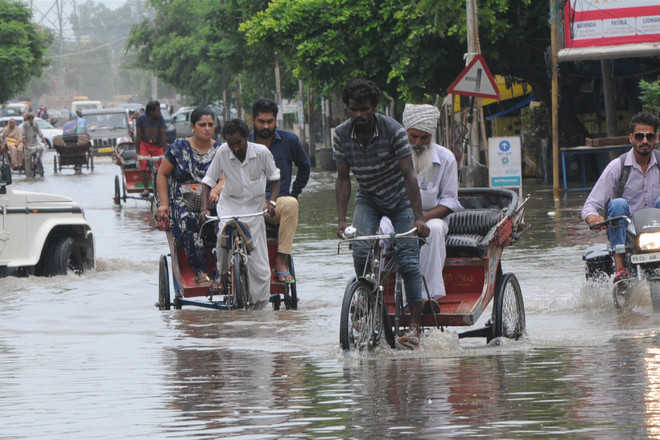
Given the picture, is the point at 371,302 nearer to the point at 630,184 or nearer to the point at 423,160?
the point at 423,160

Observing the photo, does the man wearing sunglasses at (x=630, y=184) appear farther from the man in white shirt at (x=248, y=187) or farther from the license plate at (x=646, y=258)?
the man in white shirt at (x=248, y=187)

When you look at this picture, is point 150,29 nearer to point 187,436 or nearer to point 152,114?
point 152,114

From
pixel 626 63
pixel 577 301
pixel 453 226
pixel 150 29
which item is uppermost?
pixel 150 29

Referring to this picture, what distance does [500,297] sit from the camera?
8.76 meters

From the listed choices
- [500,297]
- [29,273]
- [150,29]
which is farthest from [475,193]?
[150,29]

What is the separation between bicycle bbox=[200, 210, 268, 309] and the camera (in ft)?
35.8

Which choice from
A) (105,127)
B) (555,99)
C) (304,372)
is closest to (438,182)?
(304,372)

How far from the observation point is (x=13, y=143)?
40.7 meters

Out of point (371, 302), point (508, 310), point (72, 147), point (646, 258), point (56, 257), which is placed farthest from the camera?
point (72, 147)

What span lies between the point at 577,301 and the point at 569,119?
73.4 feet

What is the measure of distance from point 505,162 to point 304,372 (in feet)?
44.2

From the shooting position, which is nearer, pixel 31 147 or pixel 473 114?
pixel 473 114

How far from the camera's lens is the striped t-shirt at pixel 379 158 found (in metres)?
8.45

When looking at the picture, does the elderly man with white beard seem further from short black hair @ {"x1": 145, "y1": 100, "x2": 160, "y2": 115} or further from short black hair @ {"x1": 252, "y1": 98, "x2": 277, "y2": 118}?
short black hair @ {"x1": 145, "y1": 100, "x2": 160, "y2": 115}
